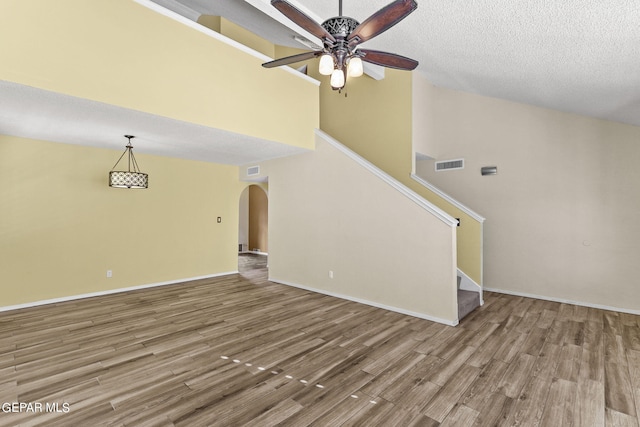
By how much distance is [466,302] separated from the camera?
3.99 m

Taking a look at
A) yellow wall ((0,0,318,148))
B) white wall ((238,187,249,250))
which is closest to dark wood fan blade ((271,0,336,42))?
yellow wall ((0,0,318,148))

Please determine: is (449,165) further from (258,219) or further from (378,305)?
(258,219)

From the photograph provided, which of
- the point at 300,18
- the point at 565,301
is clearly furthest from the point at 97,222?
Result: the point at 565,301

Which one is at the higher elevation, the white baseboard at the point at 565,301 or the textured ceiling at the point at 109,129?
the textured ceiling at the point at 109,129

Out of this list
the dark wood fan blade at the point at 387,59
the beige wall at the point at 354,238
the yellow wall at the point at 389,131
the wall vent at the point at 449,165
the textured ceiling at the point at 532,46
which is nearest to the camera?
the textured ceiling at the point at 532,46

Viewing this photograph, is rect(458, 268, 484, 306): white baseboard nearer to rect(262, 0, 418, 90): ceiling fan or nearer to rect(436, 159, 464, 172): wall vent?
rect(436, 159, 464, 172): wall vent

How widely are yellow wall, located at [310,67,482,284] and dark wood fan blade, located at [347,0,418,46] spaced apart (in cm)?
316

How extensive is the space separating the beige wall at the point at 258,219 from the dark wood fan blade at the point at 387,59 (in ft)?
24.2

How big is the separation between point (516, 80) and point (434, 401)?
12.9 feet

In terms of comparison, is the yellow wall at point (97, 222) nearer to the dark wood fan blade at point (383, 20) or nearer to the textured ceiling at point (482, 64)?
the textured ceiling at point (482, 64)

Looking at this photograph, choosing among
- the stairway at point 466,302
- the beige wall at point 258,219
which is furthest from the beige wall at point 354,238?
the beige wall at point 258,219

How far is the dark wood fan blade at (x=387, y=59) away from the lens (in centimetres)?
258

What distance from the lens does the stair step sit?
385cm

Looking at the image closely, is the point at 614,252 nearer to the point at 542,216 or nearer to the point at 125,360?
the point at 542,216
